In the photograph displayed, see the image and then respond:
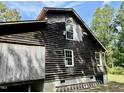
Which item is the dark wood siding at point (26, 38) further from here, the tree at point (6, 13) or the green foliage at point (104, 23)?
the green foliage at point (104, 23)

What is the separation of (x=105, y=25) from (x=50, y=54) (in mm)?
37717

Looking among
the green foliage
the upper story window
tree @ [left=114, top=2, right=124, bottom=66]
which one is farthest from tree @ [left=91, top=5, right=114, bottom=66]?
the upper story window

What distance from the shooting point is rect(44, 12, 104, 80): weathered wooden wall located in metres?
19.3

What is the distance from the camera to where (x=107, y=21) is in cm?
5416

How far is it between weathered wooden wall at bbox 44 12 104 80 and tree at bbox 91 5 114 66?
97.4 ft

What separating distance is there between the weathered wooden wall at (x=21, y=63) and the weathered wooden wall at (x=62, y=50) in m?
1.01

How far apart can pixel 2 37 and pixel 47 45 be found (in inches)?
184

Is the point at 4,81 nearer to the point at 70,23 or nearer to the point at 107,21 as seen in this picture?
the point at 70,23

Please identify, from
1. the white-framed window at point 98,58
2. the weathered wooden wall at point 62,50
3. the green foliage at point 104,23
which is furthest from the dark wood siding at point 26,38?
the green foliage at point 104,23

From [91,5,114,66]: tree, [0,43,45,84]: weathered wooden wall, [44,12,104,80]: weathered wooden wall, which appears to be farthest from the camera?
[91,5,114,66]: tree

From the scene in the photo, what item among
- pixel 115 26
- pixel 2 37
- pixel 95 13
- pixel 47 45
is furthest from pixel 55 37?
pixel 95 13

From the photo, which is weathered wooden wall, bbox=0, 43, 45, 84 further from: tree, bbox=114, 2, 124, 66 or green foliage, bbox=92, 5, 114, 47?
green foliage, bbox=92, 5, 114, 47

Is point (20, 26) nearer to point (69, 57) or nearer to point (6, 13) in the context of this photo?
point (69, 57)

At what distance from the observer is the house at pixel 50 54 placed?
15828 mm
